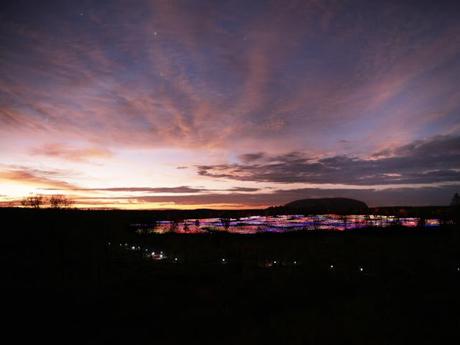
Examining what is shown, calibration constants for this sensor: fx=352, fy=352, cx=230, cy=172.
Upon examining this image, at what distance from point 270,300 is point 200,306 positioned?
10.7ft

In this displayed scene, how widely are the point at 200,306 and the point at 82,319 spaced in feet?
16.0

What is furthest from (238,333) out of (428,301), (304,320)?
(428,301)

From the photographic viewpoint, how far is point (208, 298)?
17.0 metres

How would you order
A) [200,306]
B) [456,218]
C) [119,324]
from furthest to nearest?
[456,218] < [200,306] < [119,324]

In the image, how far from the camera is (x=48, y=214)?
28766 mm

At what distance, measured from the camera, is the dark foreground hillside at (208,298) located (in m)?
12.0

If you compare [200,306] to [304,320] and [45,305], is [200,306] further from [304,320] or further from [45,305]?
[45,305]

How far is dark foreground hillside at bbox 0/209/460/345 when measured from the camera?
39.3 ft

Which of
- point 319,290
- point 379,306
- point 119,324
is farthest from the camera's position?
point 319,290

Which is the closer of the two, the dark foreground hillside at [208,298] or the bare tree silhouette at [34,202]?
the dark foreground hillside at [208,298]

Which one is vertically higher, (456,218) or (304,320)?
(456,218)

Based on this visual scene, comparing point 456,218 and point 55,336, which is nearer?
point 55,336

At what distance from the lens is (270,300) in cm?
1633

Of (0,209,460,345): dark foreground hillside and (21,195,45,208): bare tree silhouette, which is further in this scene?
(21,195,45,208): bare tree silhouette
